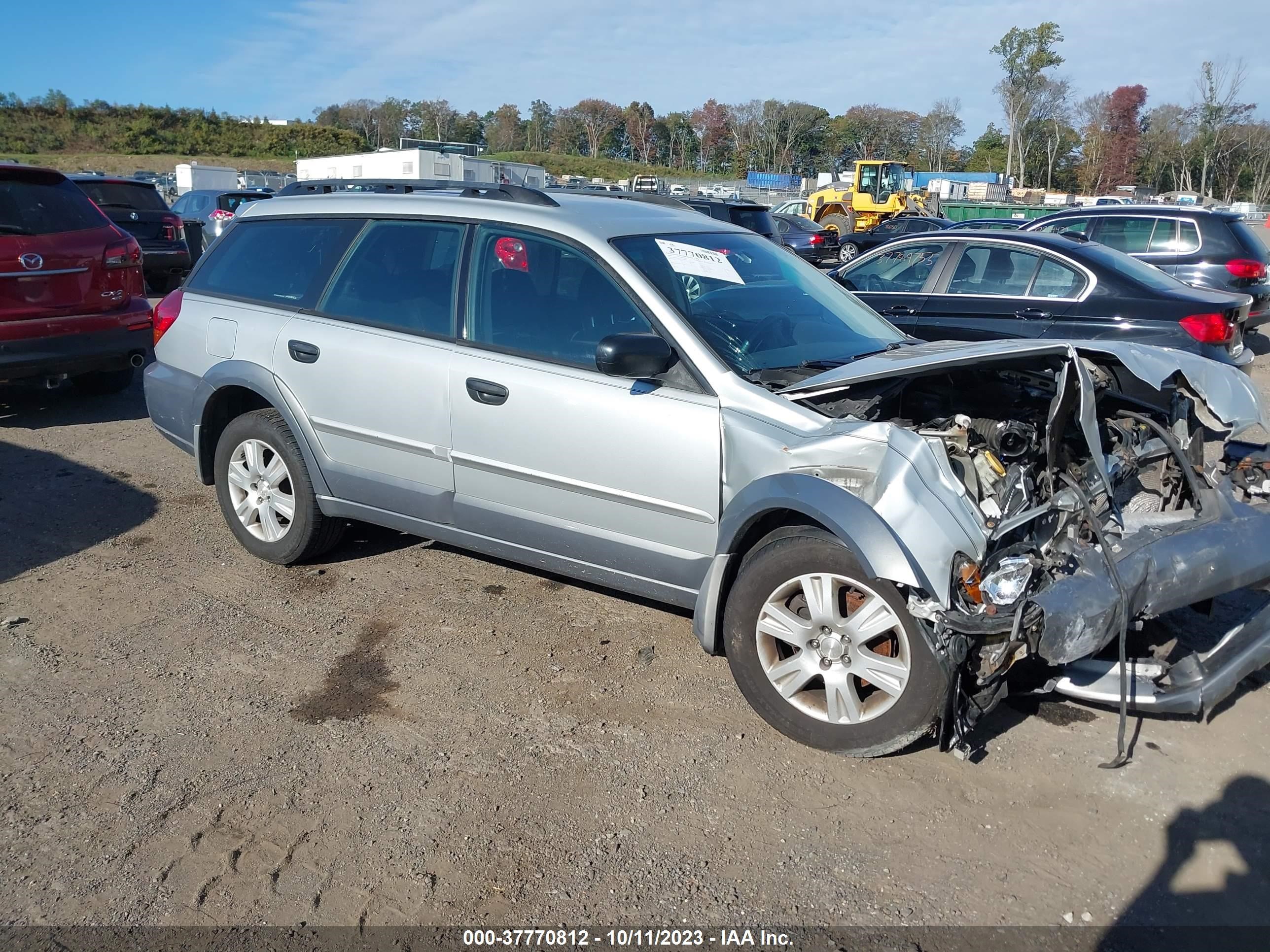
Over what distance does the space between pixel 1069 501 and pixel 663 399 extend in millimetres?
1467

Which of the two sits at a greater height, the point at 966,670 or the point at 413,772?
the point at 966,670

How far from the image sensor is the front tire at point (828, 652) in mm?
3105

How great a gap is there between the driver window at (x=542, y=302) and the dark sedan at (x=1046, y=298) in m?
4.17

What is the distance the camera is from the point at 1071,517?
331cm

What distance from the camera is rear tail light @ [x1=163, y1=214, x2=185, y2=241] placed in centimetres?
1456

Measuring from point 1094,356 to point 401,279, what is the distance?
297 cm

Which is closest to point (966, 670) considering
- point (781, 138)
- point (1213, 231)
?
point (1213, 231)

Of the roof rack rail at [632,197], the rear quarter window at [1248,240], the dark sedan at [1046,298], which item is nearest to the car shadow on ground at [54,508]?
the roof rack rail at [632,197]

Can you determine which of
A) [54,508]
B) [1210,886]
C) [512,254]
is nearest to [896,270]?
[512,254]

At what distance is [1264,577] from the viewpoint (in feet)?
11.0

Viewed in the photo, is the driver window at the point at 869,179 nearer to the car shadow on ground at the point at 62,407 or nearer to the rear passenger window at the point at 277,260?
the car shadow on ground at the point at 62,407

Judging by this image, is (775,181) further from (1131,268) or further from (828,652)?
(828,652)

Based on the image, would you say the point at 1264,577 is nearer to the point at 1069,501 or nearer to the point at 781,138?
the point at 1069,501

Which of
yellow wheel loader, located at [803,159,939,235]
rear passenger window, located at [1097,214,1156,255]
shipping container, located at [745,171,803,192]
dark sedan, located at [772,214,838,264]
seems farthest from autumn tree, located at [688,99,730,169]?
rear passenger window, located at [1097,214,1156,255]
